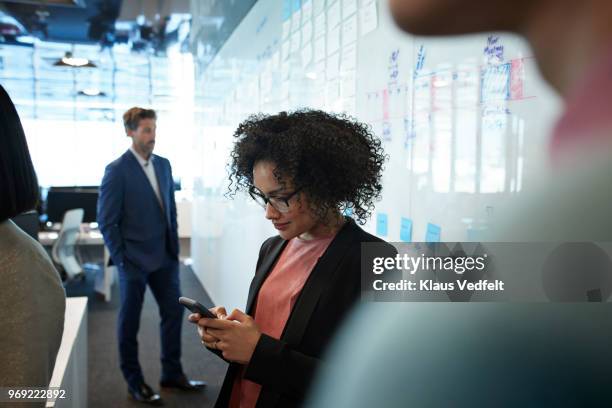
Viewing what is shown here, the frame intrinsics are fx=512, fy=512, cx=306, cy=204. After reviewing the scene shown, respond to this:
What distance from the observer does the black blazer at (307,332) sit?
37.8 inches

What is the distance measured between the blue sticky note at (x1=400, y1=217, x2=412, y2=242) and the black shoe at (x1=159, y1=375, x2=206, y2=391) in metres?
2.03

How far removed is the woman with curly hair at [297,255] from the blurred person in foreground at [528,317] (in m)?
0.06

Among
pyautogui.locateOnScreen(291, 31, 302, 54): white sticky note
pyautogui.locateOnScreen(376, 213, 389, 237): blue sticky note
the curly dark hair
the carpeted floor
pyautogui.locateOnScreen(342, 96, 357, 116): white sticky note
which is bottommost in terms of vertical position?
the carpeted floor

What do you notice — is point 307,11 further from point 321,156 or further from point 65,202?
point 65,202

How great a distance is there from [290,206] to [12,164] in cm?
53

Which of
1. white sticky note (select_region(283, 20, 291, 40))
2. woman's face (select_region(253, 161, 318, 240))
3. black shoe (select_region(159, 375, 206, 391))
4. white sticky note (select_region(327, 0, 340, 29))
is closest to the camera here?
woman's face (select_region(253, 161, 318, 240))

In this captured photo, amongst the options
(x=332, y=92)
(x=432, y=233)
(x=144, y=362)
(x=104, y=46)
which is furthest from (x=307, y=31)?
(x=104, y=46)

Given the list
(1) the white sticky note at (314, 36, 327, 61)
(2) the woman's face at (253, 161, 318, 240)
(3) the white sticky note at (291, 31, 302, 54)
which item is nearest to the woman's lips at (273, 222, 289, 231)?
(2) the woman's face at (253, 161, 318, 240)

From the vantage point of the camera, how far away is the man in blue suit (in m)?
2.71

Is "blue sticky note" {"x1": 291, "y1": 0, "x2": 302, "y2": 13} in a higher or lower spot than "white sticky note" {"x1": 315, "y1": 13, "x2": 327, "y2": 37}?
higher

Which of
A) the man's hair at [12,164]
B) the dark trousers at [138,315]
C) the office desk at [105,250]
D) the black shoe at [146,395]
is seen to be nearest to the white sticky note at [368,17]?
the man's hair at [12,164]

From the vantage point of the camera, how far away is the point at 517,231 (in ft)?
2.43

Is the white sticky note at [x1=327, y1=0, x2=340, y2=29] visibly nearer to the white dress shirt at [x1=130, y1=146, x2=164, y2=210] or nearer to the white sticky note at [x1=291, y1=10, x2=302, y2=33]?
the white sticky note at [x1=291, y1=10, x2=302, y2=33]

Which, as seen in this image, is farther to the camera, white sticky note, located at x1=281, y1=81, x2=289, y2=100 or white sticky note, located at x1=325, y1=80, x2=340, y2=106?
white sticky note, located at x1=281, y1=81, x2=289, y2=100
